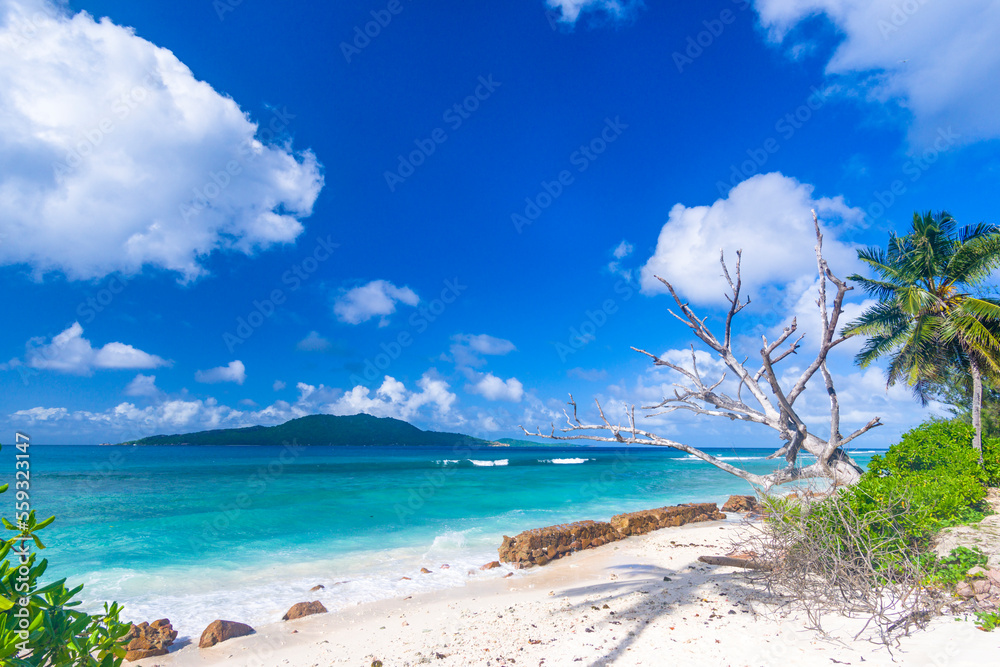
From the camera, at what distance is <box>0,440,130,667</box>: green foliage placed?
2.14 meters

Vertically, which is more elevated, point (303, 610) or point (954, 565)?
point (954, 565)

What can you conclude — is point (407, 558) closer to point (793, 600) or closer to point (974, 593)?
point (793, 600)

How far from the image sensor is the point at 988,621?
5172 mm

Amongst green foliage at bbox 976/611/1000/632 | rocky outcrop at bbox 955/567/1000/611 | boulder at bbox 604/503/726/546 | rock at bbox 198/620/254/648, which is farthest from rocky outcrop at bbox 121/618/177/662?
boulder at bbox 604/503/726/546

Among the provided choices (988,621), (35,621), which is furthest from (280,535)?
(988,621)

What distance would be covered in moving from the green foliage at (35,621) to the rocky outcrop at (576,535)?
1024cm

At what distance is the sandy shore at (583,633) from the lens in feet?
17.1

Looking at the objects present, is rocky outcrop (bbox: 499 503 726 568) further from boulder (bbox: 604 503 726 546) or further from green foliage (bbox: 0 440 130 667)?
green foliage (bbox: 0 440 130 667)

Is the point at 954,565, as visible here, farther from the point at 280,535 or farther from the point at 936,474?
the point at 280,535

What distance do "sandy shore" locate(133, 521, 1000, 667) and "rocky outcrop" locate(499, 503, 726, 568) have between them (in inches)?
64.1

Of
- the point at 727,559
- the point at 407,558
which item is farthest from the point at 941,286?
the point at 407,558

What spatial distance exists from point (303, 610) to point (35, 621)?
7566 millimetres

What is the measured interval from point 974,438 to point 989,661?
22.1ft

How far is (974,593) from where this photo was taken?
18.7ft
